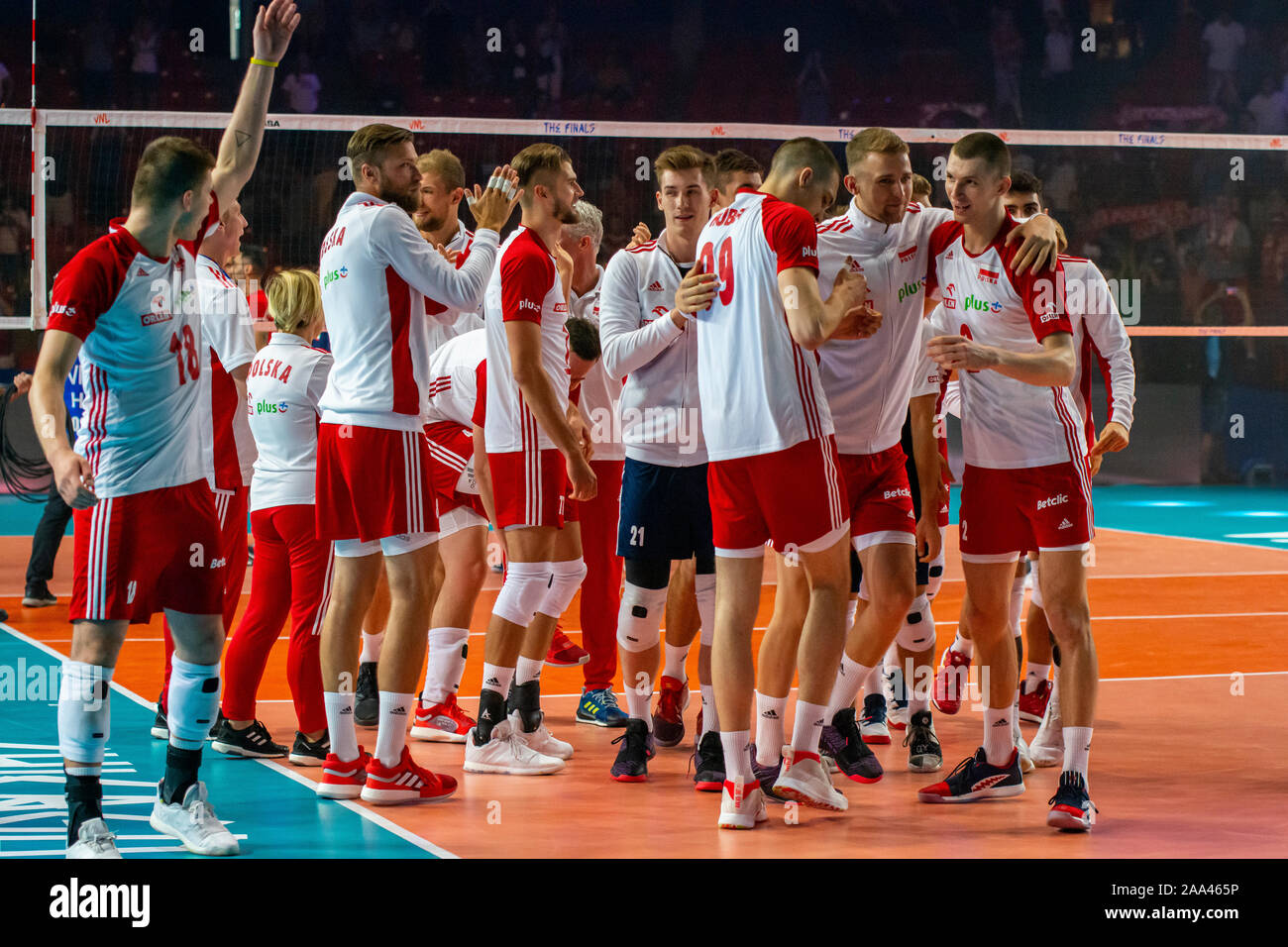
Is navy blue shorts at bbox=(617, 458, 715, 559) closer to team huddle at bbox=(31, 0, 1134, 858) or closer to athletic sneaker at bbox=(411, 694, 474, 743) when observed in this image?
team huddle at bbox=(31, 0, 1134, 858)

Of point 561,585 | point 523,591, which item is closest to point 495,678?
point 523,591

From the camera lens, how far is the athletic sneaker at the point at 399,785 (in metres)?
5.25

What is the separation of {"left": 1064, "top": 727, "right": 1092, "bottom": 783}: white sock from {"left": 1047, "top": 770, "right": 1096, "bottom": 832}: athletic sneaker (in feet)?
0.08

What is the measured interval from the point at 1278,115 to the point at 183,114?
15.9 meters

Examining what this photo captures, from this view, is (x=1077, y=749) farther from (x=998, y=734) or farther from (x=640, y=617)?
(x=640, y=617)

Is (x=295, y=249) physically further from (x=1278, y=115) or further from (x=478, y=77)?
(x=1278, y=115)

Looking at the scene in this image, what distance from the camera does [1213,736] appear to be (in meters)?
6.43

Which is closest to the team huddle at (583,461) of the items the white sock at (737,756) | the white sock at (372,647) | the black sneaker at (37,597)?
the white sock at (737,756)

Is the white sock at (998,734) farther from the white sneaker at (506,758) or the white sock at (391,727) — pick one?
the white sock at (391,727)

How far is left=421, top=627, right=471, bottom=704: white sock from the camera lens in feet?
21.7

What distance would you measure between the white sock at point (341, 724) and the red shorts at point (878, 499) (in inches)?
75.4

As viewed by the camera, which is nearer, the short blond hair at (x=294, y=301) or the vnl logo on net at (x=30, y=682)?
the short blond hair at (x=294, y=301)

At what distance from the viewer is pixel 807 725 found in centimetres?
523

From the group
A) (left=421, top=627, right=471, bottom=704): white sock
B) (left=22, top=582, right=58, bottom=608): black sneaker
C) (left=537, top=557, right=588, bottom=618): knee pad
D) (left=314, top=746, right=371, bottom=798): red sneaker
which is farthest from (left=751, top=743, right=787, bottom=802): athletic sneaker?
(left=22, top=582, right=58, bottom=608): black sneaker
